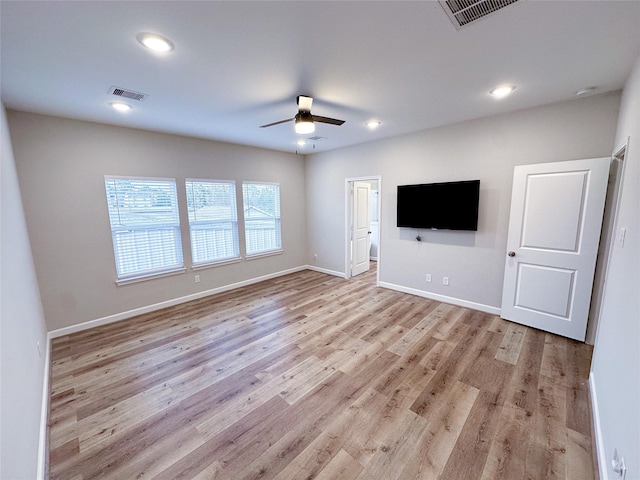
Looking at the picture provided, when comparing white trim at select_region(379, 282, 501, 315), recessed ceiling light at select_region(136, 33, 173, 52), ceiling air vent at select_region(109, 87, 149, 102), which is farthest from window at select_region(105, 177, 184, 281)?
white trim at select_region(379, 282, 501, 315)

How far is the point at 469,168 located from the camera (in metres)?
3.52

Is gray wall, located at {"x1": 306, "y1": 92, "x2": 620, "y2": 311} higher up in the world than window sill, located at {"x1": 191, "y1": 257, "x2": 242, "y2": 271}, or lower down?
higher up

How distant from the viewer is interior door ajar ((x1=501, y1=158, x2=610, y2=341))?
268 centimetres

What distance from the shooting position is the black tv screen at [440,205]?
348cm

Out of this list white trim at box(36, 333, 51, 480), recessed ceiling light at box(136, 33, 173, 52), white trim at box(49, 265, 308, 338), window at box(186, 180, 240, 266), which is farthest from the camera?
window at box(186, 180, 240, 266)

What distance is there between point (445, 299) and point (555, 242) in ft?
5.14

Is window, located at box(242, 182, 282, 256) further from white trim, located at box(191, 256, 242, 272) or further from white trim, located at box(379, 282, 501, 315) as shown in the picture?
white trim, located at box(379, 282, 501, 315)

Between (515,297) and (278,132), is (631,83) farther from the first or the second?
A: (278,132)

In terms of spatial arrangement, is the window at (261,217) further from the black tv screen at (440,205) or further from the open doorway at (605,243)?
Result: the open doorway at (605,243)

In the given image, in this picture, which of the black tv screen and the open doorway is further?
the black tv screen

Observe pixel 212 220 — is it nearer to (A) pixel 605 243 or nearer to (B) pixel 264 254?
(B) pixel 264 254

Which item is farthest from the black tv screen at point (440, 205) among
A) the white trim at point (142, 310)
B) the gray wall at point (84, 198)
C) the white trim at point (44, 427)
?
the white trim at point (44, 427)

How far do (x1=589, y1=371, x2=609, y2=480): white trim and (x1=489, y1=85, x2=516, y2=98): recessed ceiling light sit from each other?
8.57 ft

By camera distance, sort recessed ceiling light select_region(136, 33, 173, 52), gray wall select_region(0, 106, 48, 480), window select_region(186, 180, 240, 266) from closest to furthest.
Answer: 1. gray wall select_region(0, 106, 48, 480)
2. recessed ceiling light select_region(136, 33, 173, 52)
3. window select_region(186, 180, 240, 266)
